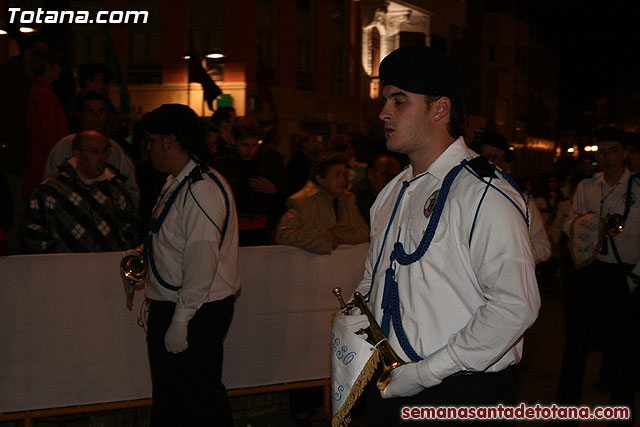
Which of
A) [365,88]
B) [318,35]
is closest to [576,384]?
[318,35]

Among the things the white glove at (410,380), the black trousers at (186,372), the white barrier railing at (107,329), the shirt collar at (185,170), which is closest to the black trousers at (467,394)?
the white glove at (410,380)

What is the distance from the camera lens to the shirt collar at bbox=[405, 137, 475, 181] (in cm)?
298

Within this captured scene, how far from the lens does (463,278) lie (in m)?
2.84

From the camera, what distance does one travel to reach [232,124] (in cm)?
807

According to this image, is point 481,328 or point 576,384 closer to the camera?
point 481,328

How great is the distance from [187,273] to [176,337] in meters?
0.37

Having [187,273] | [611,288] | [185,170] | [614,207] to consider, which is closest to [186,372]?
[187,273]

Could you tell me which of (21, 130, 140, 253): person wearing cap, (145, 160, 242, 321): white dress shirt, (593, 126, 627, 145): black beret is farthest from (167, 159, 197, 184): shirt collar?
(593, 126, 627, 145): black beret

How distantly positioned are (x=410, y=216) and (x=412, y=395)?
0.65m

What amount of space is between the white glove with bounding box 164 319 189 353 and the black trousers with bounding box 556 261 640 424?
10.3 ft

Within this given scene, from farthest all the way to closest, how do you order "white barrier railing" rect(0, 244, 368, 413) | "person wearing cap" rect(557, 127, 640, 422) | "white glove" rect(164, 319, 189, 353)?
"person wearing cap" rect(557, 127, 640, 422)
"white barrier railing" rect(0, 244, 368, 413)
"white glove" rect(164, 319, 189, 353)

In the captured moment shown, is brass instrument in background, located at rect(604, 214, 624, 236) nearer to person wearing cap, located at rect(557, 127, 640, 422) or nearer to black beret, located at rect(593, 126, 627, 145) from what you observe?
person wearing cap, located at rect(557, 127, 640, 422)

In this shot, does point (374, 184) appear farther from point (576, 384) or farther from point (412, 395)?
point (412, 395)

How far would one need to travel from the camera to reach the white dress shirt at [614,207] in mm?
6301
